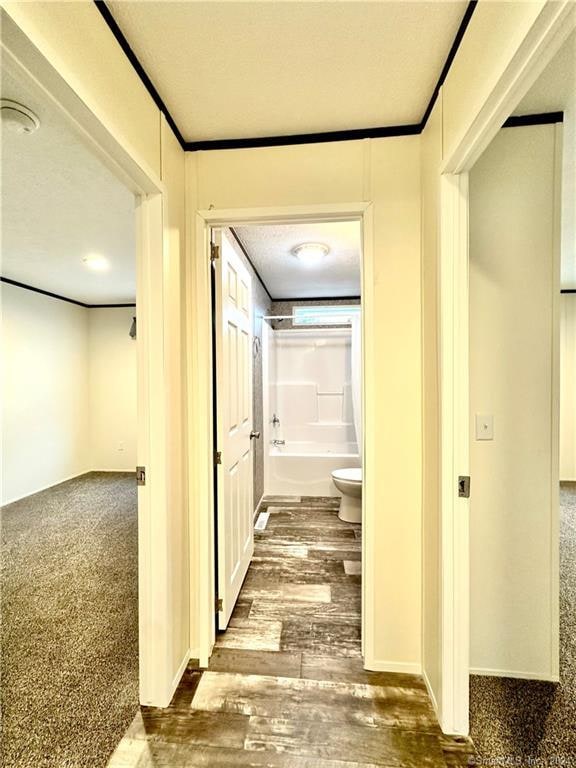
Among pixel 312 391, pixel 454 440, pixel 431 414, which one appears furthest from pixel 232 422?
pixel 312 391

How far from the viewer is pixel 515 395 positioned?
4.85 feet

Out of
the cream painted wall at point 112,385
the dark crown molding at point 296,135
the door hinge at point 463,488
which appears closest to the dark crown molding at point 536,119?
the dark crown molding at point 296,135

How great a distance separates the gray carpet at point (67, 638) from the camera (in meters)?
1.26

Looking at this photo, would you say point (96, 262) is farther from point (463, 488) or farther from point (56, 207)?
point (463, 488)

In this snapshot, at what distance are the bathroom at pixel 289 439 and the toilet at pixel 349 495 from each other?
0.01 m

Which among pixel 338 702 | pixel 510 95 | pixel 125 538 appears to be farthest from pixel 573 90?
pixel 125 538

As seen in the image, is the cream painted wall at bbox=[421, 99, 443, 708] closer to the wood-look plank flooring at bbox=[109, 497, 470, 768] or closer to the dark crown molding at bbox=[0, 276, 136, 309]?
A: the wood-look plank flooring at bbox=[109, 497, 470, 768]

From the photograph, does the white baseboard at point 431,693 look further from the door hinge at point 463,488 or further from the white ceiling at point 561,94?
the white ceiling at point 561,94

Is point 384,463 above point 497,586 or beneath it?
above

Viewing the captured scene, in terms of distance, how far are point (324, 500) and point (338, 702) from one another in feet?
8.01

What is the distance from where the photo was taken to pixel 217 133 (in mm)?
1543

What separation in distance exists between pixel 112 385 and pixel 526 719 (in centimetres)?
513

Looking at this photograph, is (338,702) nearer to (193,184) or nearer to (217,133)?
(193,184)

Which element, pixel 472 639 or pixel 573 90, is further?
pixel 472 639
